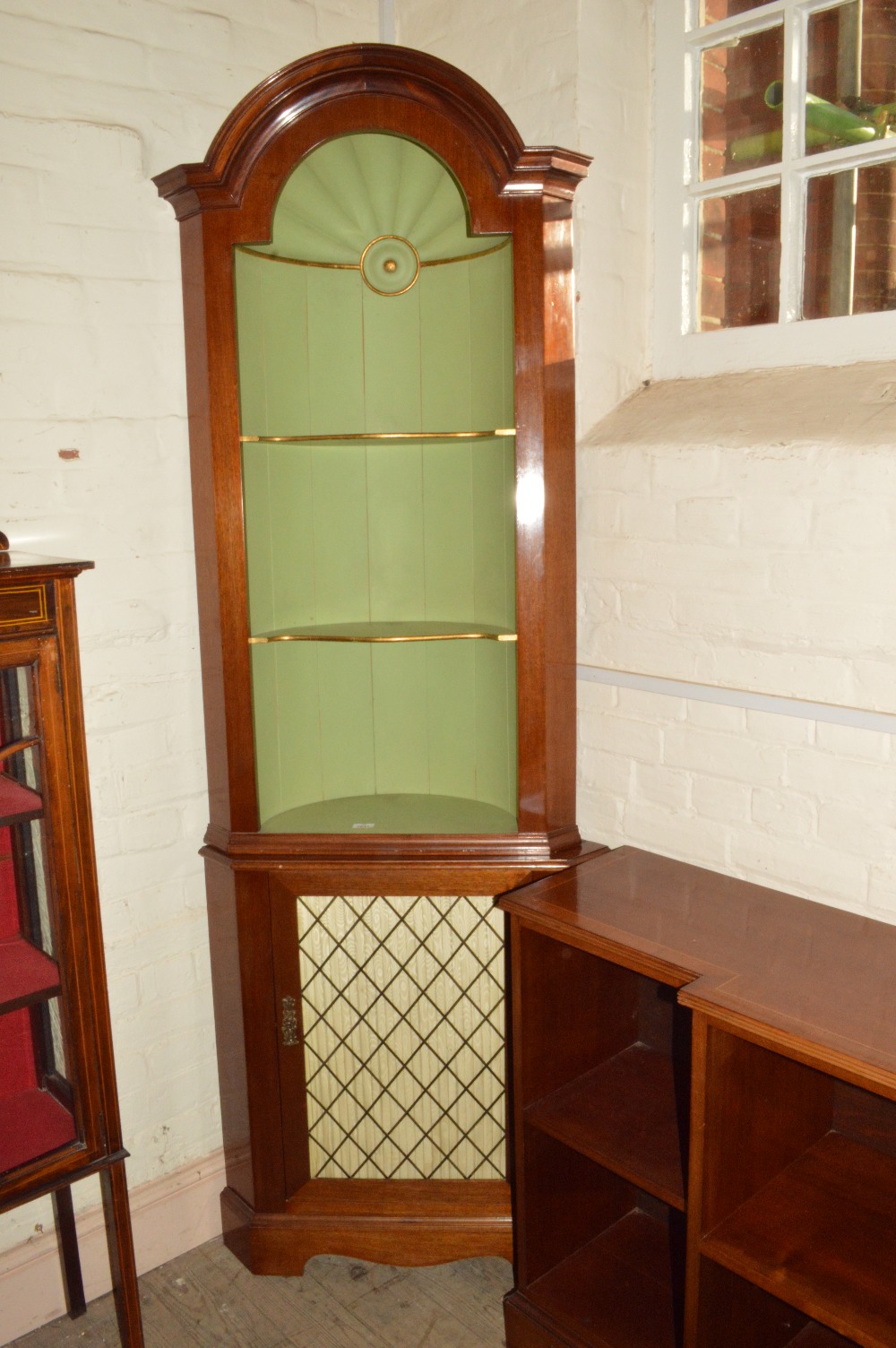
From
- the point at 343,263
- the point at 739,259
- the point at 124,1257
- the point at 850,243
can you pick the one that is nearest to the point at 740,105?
the point at 739,259

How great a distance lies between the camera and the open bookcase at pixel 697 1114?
1.59m

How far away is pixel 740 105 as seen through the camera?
7.15ft

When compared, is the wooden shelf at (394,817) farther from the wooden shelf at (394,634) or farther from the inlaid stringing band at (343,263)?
the inlaid stringing band at (343,263)

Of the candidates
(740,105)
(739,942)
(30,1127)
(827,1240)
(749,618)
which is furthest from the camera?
(740,105)

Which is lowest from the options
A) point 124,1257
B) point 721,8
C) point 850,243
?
point 124,1257

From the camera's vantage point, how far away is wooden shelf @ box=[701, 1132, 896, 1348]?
1530 mm

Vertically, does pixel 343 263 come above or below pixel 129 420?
above

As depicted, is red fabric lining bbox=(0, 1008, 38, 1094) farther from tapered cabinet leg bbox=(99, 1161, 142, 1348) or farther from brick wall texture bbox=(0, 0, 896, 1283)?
brick wall texture bbox=(0, 0, 896, 1283)

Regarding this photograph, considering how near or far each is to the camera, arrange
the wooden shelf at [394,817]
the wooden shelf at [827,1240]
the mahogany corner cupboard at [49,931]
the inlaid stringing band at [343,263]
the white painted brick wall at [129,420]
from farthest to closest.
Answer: the wooden shelf at [394,817], the inlaid stringing band at [343,263], the white painted brick wall at [129,420], the mahogany corner cupboard at [49,931], the wooden shelf at [827,1240]

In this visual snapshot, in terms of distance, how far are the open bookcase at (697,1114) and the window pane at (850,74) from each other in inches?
56.0

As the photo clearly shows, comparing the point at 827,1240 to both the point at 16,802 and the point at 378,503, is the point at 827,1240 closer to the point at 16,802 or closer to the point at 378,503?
the point at 16,802

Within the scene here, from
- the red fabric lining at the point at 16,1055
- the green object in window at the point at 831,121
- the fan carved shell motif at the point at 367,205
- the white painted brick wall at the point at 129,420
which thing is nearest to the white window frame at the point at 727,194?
the green object in window at the point at 831,121

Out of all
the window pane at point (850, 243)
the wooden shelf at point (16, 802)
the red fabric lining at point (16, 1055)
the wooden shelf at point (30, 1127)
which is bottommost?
the wooden shelf at point (30, 1127)

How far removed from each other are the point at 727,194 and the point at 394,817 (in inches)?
57.6
